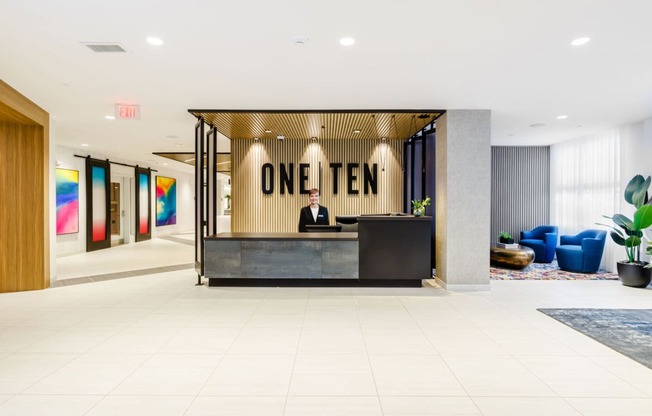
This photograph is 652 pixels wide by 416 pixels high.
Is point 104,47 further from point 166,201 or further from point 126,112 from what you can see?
point 166,201

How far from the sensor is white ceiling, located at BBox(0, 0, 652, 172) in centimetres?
363

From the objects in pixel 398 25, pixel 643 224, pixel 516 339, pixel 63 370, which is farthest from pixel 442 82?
pixel 63 370

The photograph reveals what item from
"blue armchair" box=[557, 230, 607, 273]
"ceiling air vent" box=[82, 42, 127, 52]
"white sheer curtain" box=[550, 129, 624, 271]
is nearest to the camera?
"ceiling air vent" box=[82, 42, 127, 52]

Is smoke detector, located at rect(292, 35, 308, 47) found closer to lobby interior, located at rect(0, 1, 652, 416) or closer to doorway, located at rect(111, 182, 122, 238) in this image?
lobby interior, located at rect(0, 1, 652, 416)

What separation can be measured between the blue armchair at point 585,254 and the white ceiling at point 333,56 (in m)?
2.80

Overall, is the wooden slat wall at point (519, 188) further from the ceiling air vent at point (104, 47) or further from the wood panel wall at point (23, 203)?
the wood panel wall at point (23, 203)

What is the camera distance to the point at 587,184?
10.1 m

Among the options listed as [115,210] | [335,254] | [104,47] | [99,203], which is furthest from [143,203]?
[104,47]

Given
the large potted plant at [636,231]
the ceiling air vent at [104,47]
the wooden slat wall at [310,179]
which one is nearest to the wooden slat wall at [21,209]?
the ceiling air vent at [104,47]

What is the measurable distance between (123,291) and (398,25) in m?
6.16

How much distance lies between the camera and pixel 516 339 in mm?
4516

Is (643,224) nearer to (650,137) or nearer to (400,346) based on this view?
(650,137)

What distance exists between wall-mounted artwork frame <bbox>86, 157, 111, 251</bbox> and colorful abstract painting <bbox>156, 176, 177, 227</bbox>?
3683mm

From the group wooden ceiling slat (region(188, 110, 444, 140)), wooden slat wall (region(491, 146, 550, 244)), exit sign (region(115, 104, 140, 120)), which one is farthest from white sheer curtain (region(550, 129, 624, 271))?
exit sign (region(115, 104, 140, 120))
